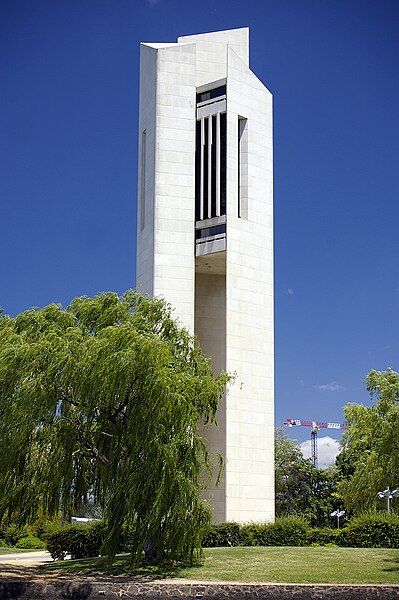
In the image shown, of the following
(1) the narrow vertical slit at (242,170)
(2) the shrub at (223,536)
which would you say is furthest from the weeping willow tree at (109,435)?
(1) the narrow vertical slit at (242,170)

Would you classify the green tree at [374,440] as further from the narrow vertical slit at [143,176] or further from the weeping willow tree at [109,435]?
the narrow vertical slit at [143,176]

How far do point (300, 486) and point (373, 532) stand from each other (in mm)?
35204

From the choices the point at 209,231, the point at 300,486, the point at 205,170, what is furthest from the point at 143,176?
the point at 300,486

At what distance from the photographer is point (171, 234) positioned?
3628 cm

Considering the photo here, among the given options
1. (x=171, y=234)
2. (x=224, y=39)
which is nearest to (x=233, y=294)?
(x=171, y=234)

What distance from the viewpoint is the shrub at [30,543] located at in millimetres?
36656

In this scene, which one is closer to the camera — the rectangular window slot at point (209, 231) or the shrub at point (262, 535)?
the shrub at point (262, 535)

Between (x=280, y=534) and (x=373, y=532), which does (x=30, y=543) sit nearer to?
(x=280, y=534)

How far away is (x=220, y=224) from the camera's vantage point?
36.4 m

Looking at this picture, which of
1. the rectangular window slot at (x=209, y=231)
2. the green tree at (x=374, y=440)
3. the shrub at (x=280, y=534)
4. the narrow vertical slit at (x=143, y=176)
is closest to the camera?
the green tree at (x=374, y=440)

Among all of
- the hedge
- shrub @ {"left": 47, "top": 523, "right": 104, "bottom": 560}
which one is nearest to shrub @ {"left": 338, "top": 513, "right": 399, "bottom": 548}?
the hedge

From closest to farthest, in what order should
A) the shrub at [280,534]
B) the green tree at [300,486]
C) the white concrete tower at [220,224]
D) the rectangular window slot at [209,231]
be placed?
the shrub at [280,534], the white concrete tower at [220,224], the rectangular window slot at [209,231], the green tree at [300,486]

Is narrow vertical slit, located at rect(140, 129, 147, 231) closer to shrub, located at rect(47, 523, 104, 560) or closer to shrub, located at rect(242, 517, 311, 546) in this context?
shrub, located at rect(242, 517, 311, 546)

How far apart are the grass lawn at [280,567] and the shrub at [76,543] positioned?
153 cm
